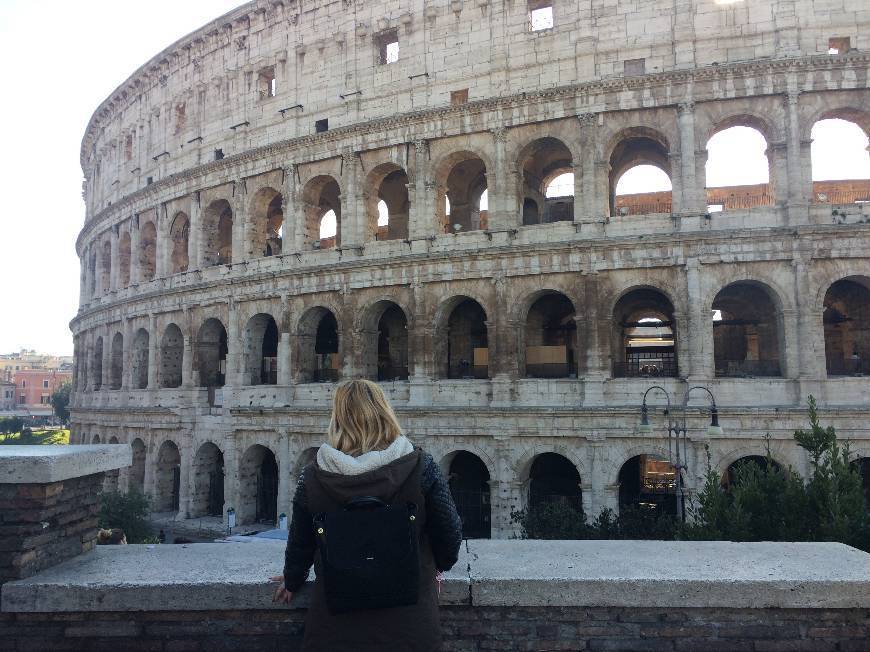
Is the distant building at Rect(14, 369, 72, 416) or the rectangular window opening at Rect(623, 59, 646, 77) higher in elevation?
the rectangular window opening at Rect(623, 59, 646, 77)

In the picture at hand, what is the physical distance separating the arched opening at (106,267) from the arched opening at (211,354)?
9.41 metres

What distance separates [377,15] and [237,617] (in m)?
21.2

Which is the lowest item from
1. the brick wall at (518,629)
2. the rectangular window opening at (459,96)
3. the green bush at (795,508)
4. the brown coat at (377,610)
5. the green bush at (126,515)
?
the green bush at (126,515)

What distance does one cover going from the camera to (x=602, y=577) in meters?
3.97

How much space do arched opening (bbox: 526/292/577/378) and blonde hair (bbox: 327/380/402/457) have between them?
626 inches

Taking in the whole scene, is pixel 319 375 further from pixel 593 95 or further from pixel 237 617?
pixel 237 617

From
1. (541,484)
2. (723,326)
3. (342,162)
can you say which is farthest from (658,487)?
(342,162)

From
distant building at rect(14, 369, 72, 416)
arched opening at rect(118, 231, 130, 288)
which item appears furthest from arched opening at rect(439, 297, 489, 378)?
distant building at rect(14, 369, 72, 416)

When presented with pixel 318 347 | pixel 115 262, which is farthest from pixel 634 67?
pixel 115 262

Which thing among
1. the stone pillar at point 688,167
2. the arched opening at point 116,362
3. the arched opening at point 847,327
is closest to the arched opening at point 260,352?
the arched opening at point 116,362

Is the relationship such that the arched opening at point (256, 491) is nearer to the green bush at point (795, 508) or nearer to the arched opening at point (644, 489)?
the arched opening at point (644, 489)

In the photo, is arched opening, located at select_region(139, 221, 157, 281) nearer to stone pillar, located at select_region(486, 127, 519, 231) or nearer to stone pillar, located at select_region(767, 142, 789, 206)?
stone pillar, located at select_region(486, 127, 519, 231)

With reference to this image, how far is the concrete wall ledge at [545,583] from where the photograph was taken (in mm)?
3881

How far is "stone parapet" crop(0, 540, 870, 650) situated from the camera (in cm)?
389
